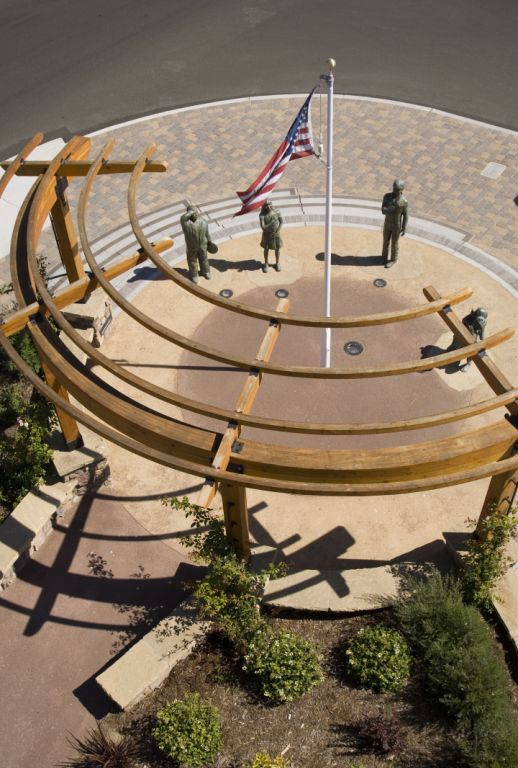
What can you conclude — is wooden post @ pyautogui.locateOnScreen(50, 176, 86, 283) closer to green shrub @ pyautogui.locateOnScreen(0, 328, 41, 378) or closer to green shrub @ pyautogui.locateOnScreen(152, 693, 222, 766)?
green shrub @ pyautogui.locateOnScreen(0, 328, 41, 378)

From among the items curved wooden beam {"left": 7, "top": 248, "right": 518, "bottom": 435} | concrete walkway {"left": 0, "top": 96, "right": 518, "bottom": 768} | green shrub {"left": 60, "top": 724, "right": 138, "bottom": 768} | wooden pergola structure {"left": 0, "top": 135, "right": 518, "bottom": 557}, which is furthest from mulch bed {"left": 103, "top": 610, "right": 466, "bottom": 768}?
curved wooden beam {"left": 7, "top": 248, "right": 518, "bottom": 435}

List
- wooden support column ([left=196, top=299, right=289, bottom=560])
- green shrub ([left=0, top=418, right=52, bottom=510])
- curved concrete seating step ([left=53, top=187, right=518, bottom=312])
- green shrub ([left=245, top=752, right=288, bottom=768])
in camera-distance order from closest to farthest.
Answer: wooden support column ([left=196, top=299, right=289, bottom=560]) → green shrub ([left=245, top=752, right=288, bottom=768]) → green shrub ([left=0, top=418, right=52, bottom=510]) → curved concrete seating step ([left=53, top=187, right=518, bottom=312])

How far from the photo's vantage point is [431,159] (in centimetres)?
2506


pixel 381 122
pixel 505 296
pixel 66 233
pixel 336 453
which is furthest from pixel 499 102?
pixel 336 453

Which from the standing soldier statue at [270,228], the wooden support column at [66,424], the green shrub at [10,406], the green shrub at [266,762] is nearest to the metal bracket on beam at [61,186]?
the wooden support column at [66,424]

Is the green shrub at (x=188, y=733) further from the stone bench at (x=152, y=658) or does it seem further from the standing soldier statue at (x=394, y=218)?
the standing soldier statue at (x=394, y=218)

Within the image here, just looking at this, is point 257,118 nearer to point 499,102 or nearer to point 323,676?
point 499,102

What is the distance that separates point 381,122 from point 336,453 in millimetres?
19321

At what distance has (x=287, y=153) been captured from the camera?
Result: 15383mm

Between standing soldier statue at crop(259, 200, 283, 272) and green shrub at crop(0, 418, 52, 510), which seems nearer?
green shrub at crop(0, 418, 52, 510)

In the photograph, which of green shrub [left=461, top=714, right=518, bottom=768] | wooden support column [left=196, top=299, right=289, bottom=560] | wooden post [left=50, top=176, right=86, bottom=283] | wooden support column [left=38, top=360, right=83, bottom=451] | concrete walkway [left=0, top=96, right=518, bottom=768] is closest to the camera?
wooden support column [left=196, top=299, right=289, bottom=560]

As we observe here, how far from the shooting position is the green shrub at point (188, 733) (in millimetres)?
11961

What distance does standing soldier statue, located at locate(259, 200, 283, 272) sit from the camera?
763 inches

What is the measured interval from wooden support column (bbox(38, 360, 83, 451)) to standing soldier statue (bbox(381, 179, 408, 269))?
9893 millimetres
